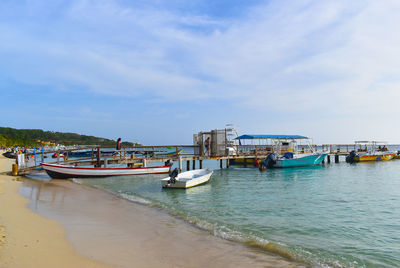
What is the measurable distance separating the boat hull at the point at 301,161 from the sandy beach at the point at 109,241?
24.4 m

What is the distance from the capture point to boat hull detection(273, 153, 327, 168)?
33.2 m

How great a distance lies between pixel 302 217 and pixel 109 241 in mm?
7466

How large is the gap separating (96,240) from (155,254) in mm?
→ 2036

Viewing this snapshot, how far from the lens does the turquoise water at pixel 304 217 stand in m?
7.38

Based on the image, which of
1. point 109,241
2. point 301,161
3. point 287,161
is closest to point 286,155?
point 287,161

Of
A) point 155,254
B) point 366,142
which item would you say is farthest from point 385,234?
point 366,142

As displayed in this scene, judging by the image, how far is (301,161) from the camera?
115ft

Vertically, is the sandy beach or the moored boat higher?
the moored boat

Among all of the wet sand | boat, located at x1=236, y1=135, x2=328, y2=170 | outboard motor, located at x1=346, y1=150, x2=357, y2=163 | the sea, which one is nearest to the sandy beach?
the wet sand

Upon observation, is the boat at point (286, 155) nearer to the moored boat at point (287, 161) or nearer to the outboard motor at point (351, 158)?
the moored boat at point (287, 161)

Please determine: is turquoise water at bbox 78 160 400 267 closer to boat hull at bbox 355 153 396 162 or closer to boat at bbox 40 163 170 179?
boat at bbox 40 163 170 179

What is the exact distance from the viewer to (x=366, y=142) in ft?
160

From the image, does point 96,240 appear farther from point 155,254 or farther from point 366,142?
point 366,142

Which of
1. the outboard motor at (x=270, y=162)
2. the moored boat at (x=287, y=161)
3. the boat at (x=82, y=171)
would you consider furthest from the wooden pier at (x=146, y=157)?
the moored boat at (x=287, y=161)
